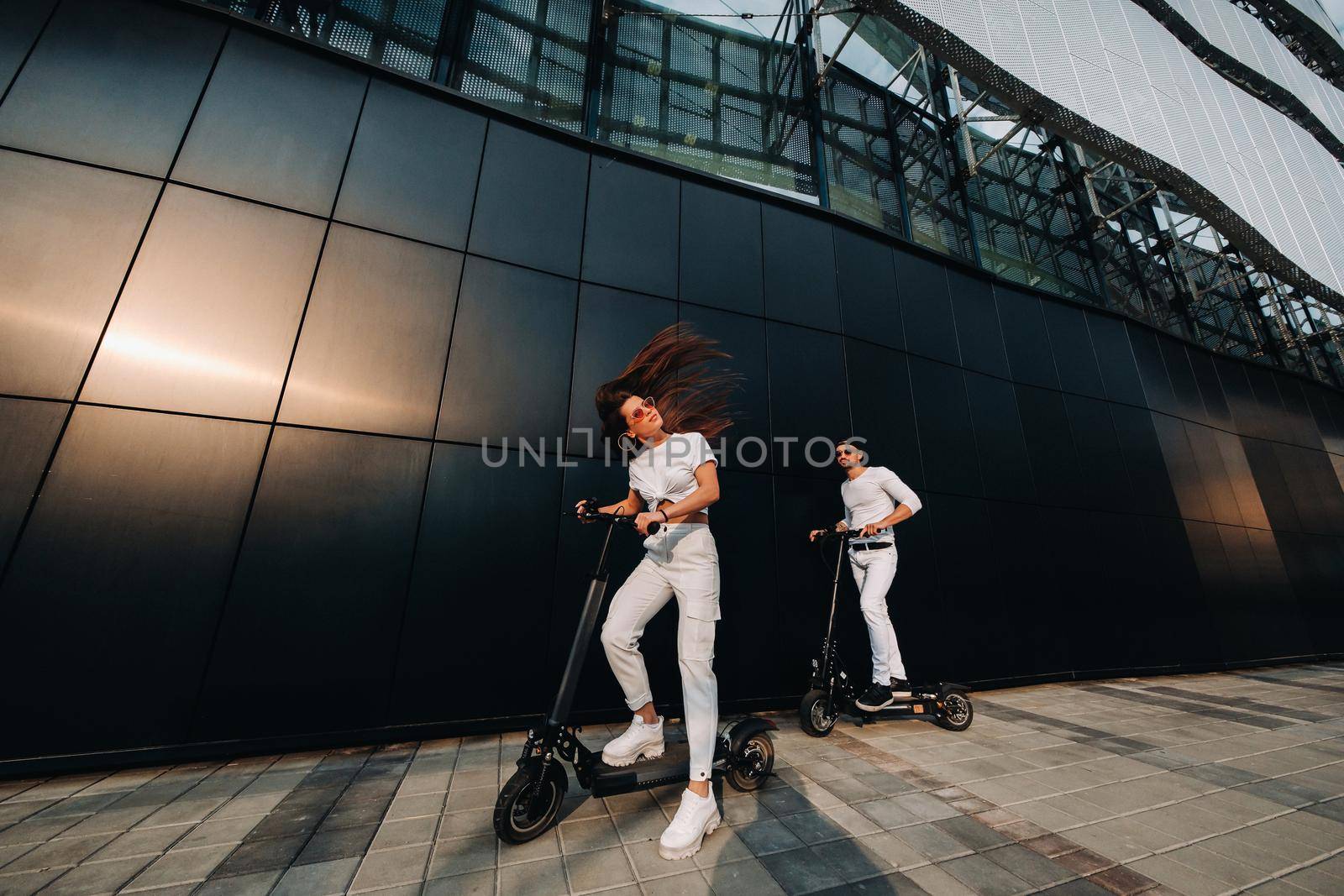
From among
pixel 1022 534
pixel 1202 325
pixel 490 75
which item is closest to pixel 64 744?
pixel 490 75

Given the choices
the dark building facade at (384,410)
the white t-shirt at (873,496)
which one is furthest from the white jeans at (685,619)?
the white t-shirt at (873,496)

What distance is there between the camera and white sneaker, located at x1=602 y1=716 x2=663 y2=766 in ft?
7.89

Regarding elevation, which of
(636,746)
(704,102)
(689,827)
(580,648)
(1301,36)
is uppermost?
(1301,36)

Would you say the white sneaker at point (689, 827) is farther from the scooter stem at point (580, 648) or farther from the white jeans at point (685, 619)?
the scooter stem at point (580, 648)

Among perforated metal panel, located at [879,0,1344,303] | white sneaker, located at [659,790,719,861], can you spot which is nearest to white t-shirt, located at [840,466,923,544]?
white sneaker, located at [659,790,719,861]

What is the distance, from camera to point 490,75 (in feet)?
17.3

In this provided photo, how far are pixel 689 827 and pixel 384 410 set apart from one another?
3746 mm

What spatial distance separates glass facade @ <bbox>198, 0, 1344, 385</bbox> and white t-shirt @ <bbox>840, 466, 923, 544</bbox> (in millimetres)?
4584

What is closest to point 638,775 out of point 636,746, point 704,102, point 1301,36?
point 636,746

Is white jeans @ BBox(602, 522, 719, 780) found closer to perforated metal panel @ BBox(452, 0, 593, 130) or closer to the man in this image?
the man

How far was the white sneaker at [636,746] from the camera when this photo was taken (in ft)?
7.89

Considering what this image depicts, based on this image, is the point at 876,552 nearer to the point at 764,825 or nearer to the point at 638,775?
the point at 764,825

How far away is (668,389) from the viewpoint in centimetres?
296

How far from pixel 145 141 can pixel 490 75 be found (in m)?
3.35
